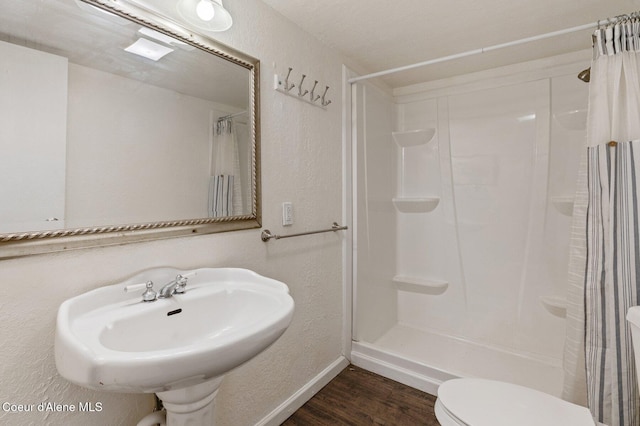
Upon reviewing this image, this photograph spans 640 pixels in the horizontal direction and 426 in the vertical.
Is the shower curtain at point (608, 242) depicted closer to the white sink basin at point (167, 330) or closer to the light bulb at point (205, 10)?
the white sink basin at point (167, 330)

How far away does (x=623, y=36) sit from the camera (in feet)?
3.98

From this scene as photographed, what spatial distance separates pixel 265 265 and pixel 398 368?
1.11 m

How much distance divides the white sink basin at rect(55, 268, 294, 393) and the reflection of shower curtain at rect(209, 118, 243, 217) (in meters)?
0.27

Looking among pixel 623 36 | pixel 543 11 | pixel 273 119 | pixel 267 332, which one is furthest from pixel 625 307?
pixel 273 119

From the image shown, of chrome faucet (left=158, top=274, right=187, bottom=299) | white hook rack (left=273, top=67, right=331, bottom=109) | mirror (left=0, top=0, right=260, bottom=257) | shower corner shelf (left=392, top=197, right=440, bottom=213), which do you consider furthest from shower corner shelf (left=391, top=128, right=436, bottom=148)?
chrome faucet (left=158, top=274, right=187, bottom=299)

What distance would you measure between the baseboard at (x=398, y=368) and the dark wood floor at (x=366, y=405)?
4 centimetres

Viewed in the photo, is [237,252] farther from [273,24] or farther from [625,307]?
[625,307]

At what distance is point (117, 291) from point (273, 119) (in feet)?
3.23

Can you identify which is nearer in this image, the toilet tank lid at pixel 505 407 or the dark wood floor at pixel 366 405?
the toilet tank lid at pixel 505 407

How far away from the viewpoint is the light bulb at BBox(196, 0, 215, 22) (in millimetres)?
1109

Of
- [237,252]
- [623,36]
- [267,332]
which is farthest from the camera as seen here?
[237,252]

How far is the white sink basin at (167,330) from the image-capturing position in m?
0.64

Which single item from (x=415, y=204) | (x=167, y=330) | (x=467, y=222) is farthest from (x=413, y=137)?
(x=167, y=330)

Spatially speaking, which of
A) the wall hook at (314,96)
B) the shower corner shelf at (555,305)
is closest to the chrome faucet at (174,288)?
the wall hook at (314,96)
